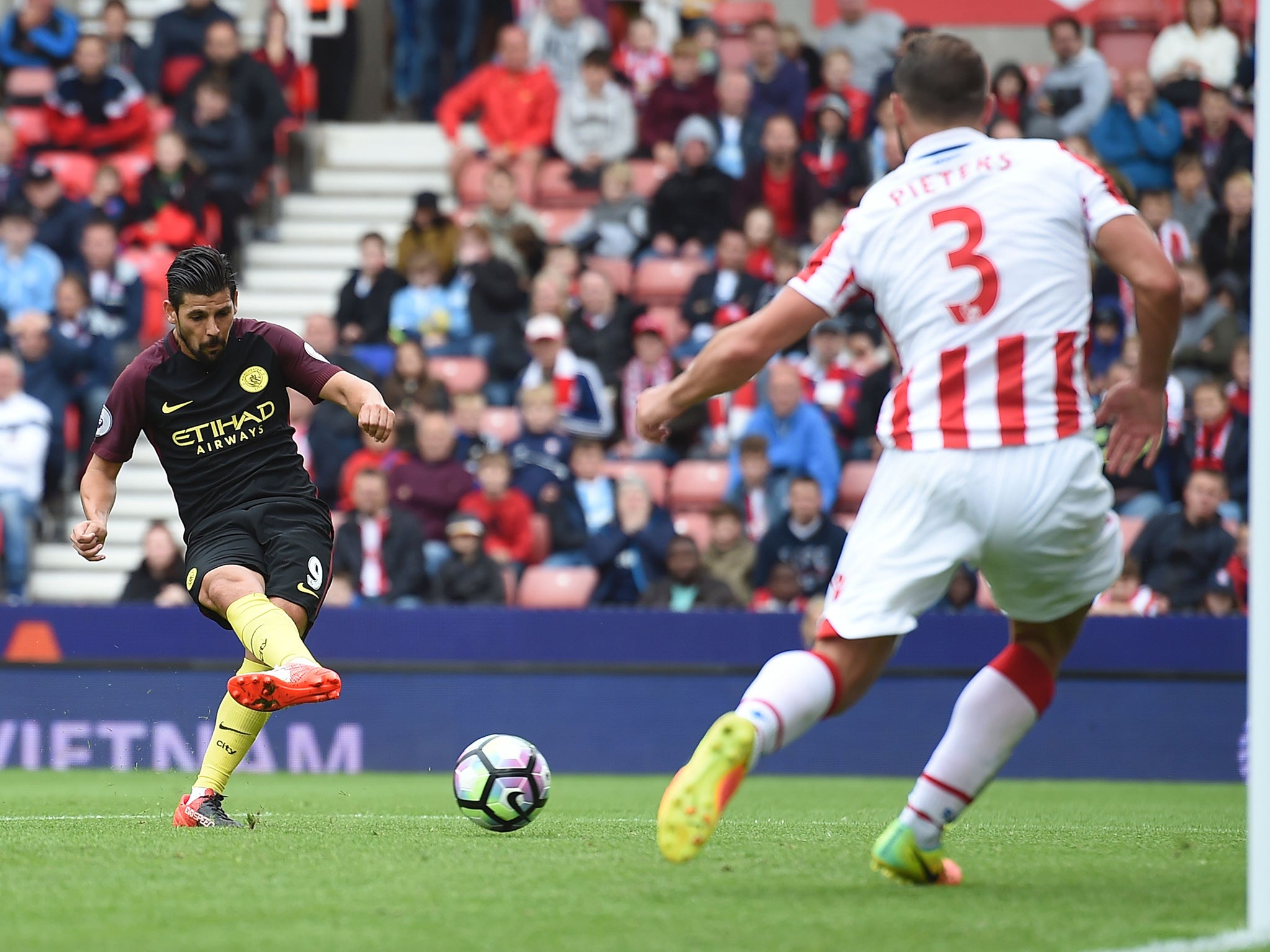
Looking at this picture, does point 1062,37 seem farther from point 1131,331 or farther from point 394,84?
point 394,84

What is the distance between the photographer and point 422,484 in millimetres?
13086

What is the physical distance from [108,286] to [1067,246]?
38.0ft

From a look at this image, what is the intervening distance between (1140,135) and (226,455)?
412 inches

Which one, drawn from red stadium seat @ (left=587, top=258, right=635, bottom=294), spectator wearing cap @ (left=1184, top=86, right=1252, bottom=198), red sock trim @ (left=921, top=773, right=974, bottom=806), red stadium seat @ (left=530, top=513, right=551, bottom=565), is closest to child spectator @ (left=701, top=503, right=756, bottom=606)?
red stadium seat @ (left=530, top=513, right=551, bottom=565)

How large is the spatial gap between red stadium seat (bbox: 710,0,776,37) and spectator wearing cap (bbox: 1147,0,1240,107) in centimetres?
350

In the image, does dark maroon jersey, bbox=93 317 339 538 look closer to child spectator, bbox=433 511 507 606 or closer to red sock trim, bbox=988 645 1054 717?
red sock trim, bbox=988 645 1054 717

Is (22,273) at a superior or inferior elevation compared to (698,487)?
superior

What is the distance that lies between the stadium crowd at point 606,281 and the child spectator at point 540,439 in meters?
0.02

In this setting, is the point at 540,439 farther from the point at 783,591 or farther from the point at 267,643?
the point at 267,643

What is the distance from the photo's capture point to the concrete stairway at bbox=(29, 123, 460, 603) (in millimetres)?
14070

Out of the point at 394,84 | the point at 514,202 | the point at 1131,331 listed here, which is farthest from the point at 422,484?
the point at 394,84

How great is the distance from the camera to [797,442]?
13133 mm

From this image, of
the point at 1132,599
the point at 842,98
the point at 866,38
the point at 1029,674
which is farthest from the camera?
the point at 866,38

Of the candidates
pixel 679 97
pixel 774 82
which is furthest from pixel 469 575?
pixel 774 82
